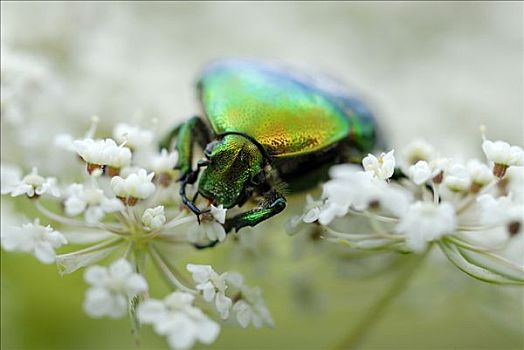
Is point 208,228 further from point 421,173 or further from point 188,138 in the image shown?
point 421,173

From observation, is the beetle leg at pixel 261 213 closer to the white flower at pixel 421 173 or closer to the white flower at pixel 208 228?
the white flower at pixel 208 228

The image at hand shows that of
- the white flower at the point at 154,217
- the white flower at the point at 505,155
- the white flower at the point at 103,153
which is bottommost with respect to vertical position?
the white flower at the point at 154,217

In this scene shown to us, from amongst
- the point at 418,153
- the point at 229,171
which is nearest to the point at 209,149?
the point at 229,171

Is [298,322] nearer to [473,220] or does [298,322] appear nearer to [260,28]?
[473,220]

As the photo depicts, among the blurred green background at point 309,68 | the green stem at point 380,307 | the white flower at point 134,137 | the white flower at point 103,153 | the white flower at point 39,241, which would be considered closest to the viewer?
the white flower at point 39,241

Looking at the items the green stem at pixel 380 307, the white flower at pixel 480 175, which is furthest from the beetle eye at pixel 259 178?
the green stem at pixel 380 307

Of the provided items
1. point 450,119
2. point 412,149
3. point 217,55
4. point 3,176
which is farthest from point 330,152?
point 217,55

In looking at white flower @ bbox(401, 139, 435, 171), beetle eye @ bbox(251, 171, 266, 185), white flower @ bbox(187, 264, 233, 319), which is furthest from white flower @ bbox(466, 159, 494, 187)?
white flower @ bbox(187, 264, 233, 319)
